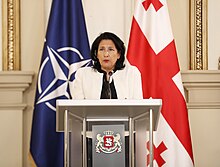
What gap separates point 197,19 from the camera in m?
3.90

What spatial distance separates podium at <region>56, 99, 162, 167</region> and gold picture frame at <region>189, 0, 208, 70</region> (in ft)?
5.19

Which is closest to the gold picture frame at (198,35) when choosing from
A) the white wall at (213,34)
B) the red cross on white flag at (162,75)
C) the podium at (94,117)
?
the white wall at (213,34)

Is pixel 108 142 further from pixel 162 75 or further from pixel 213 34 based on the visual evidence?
pixel 213 34

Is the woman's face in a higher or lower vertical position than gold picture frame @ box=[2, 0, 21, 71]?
lower

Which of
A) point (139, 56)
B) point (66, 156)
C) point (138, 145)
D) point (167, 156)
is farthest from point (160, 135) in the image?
point (66, 156)

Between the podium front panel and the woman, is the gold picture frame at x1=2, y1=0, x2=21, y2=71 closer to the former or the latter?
the woman

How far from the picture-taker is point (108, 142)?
220cm

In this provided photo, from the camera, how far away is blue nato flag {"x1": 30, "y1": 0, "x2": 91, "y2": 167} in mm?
3529

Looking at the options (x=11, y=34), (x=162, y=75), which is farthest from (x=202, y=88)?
(x=11, y=34)

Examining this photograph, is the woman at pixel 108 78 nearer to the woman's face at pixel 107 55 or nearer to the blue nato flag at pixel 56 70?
the woman's face at pixel 107 55

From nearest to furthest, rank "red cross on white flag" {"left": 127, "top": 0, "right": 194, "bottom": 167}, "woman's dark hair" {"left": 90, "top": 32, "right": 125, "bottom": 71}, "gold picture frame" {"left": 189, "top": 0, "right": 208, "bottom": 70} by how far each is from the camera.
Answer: "woman's dark hair" {"left": 90, "top": 32, "right": 125, "bottom": 71} < "red cross on white flag" {"left": 127, "top": 0, "right": 194, "bottom": 167} < "gold picture frame" {"left": 189, "top": 0, "right": 208, "bottom": 70}

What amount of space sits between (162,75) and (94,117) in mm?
1372

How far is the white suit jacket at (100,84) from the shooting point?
8.75 ft

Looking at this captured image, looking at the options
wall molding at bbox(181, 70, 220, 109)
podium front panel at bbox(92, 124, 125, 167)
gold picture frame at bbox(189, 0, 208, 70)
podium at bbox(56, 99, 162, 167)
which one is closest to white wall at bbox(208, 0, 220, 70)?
gold picture frame at bbox(189, 0, 208, 70)
